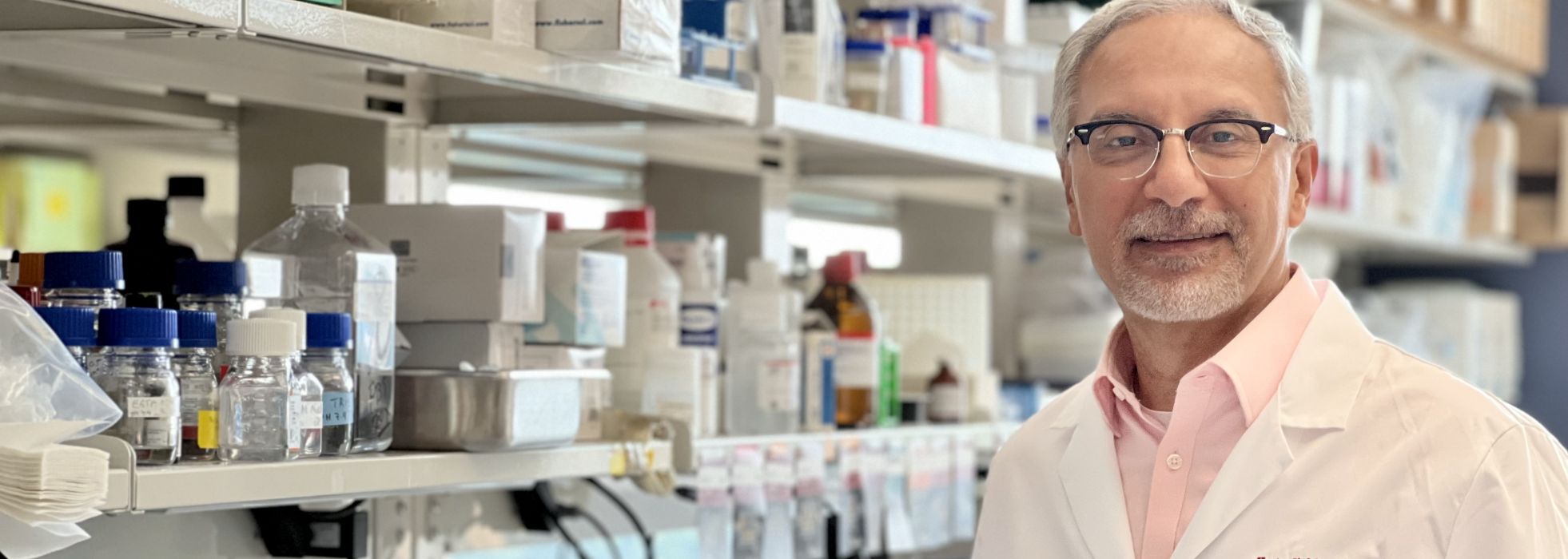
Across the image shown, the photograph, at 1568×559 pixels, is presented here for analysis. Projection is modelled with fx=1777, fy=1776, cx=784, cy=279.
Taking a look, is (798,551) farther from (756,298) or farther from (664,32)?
(664,32)

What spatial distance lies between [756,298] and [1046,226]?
181 centimetres

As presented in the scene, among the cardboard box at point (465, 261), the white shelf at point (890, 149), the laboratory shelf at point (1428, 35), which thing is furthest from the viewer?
the laboratory shelf at point (1428, 35)

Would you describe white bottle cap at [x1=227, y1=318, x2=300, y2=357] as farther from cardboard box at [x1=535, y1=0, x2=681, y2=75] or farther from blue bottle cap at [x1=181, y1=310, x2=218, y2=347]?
cardboard box at [x1=535, y1=0, x2=681, y2=75]

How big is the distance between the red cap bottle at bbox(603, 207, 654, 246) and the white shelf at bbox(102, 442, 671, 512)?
33 centimetres

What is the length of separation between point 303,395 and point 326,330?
6 cm

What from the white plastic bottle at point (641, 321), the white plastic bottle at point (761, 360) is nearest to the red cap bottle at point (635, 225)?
the white plastic bottle at point (641, 321)

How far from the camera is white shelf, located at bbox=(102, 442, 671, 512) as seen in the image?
1.25 meters

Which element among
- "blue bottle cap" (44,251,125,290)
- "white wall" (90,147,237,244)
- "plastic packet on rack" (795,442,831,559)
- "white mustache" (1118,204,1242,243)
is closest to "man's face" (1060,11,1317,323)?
"white mustache" (1118,204,1242,243)

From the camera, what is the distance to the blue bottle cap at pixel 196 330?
1312 millimetres

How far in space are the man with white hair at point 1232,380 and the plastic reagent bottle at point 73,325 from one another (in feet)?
2.88

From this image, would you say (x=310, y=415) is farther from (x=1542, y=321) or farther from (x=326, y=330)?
(x=1542, y=321)

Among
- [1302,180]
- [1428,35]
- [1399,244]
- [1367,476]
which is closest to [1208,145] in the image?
[1302,180]

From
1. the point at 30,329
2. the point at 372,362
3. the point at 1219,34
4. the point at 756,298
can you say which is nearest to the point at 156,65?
the point at 372,362

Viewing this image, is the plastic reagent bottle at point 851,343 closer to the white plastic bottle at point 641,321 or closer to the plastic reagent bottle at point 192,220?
the white plastic bottle at point 641,321
